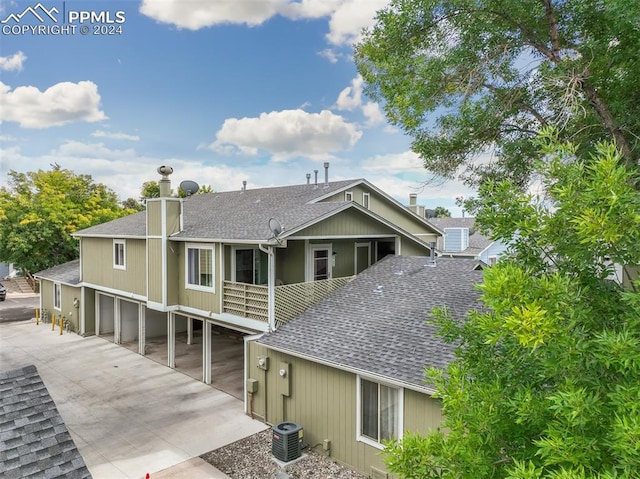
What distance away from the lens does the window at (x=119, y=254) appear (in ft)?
57.0

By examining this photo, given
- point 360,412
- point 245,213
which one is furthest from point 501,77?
point 245,213

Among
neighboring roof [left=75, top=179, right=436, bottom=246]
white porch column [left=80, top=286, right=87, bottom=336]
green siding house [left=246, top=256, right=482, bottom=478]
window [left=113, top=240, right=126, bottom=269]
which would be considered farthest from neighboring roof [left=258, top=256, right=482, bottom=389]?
white porch column [left=80, top=286, right=87, bottom=336]

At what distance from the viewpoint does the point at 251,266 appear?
1343 cm

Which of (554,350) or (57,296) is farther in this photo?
(57,296)

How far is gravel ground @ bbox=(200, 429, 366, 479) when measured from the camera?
8.41 metres

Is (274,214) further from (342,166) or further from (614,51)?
(342,166)

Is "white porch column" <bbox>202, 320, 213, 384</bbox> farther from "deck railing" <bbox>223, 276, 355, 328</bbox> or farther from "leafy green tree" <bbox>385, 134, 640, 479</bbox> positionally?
"leafy green tree" <bbox>385, 134, 640, 479</bbox>

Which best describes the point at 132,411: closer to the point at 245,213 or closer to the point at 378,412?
the point at 245,213

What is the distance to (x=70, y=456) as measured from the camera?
4730 millimetres

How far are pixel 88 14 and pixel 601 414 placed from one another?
16413 mm

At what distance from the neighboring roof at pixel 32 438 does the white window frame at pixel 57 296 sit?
18523 millimetres

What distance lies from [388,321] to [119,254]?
515 inches

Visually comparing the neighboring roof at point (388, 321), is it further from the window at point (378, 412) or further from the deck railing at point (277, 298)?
the window at point (378, 412)

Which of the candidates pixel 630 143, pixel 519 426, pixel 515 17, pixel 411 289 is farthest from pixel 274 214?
pixel 519 426
